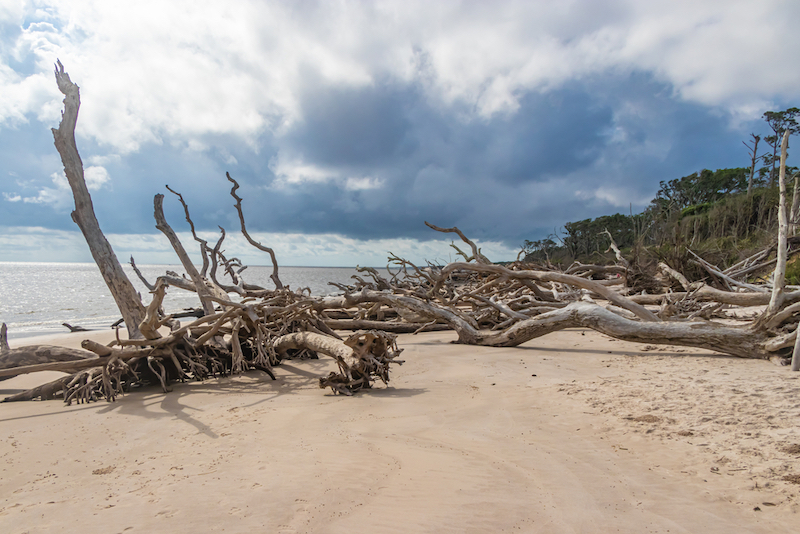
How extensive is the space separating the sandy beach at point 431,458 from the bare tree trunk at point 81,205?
1.91 meters

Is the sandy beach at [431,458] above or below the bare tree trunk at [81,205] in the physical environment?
below

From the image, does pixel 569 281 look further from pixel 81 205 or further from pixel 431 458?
pixel 81 205

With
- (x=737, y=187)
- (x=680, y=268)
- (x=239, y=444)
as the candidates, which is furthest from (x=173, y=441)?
(x=737, y=187)

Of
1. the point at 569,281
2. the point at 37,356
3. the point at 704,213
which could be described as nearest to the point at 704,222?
the point at 704,213

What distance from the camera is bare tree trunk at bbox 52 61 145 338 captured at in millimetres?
6047

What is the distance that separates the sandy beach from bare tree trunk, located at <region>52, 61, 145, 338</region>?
1910 mm

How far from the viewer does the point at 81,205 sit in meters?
6.04

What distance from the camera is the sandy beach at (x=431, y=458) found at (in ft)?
6.72

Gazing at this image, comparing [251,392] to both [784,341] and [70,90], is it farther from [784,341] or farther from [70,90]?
[784,341]

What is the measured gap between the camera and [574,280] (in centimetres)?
801

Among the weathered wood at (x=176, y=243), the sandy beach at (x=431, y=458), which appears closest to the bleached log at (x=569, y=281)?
the sandy beach at (x=431, y=458)

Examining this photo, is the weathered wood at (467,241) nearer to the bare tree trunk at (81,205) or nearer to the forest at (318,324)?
the forest at (318,324)

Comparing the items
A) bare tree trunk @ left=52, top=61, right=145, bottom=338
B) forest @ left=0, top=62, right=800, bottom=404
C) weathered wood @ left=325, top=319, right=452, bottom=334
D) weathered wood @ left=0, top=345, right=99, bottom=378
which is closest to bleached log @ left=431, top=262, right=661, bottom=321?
forest @ left=0, top=62, right=800, bottom=404

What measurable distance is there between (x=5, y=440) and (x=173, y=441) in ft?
5.15
